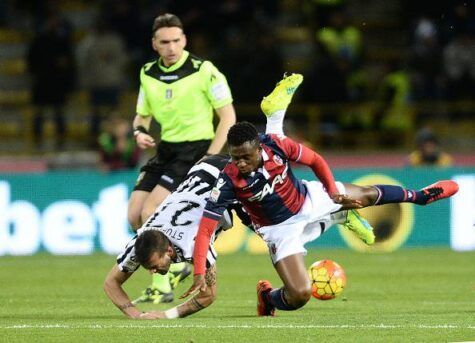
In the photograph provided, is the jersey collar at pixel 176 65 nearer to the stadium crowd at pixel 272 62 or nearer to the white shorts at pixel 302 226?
the white shorts at pixel 302 226

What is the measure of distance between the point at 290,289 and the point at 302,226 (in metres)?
0.59

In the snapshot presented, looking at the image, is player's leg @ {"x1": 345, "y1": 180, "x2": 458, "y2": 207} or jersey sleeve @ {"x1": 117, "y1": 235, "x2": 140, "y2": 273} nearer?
jersey sleeve @ {"x1": 117, "y1": 235, "x2": 140, "y2": 273}

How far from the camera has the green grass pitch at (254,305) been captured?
8.64 meters

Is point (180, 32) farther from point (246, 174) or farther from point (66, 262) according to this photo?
point (66, 262)

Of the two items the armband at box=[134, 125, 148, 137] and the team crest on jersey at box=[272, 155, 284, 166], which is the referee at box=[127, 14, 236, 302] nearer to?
the armband at box=[134, 125, 148, 137]

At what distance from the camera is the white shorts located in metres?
10.0

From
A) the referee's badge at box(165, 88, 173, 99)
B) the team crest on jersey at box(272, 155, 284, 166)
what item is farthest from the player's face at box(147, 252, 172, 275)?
the referee's badge at box(165, 88, 173, 99)

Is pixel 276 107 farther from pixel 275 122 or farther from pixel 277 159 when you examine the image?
pixel 277 159

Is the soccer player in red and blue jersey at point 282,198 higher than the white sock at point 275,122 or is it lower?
lower

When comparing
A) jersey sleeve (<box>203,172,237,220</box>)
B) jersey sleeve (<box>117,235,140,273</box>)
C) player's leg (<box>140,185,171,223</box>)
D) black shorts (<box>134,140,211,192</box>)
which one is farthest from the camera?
black shorts (<box>134,140,211,192</box>)

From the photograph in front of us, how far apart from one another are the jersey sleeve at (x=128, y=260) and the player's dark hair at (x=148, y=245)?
1.78ft

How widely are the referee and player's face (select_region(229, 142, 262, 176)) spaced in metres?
2.14

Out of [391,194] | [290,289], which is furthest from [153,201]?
[391,194]

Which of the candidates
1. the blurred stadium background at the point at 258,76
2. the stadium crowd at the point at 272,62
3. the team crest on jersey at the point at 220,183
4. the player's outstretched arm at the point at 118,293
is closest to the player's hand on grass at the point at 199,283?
the team crest on jersey at the point at 220,183
